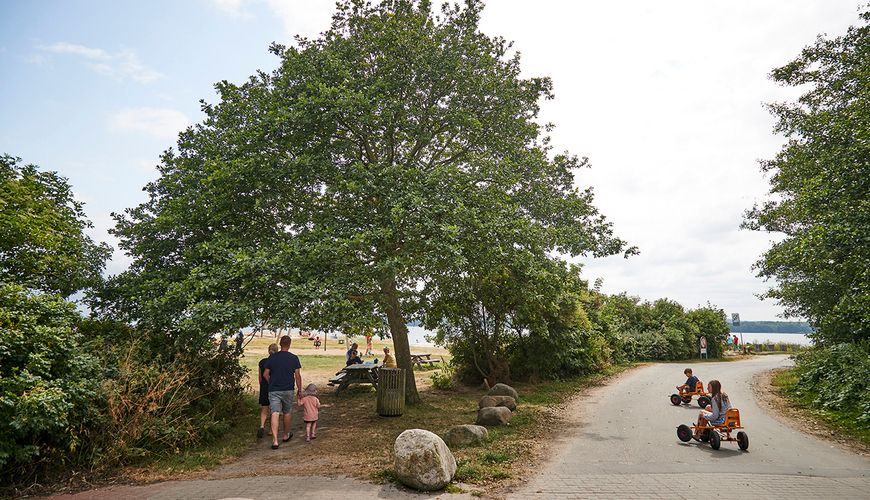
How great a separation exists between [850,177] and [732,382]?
36.2 ft

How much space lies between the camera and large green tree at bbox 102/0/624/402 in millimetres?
9625

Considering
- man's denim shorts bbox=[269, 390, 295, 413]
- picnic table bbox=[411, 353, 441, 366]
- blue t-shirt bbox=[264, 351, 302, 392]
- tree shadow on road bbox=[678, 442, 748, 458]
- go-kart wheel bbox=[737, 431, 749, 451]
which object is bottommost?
tree shadow on road bbox=[678, 442, 748, 458]

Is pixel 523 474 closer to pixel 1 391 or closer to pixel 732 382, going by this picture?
pixel 1 391

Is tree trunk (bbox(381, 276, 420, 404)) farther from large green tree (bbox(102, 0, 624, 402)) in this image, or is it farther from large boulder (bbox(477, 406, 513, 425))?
large boulder (bbox(477, 406, 513, 425))

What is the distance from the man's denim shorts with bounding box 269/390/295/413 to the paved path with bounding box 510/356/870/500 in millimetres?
5090

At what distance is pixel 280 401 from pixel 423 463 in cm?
412

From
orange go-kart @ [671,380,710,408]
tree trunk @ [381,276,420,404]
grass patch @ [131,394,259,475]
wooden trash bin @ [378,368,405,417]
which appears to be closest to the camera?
grass patch @ [131,394,259,475]

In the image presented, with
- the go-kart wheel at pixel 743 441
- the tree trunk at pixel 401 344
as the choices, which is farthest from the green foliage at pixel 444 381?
the go-kart wheel at pixel 743 441

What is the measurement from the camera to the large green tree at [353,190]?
9.62 metres

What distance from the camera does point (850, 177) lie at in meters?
10.6

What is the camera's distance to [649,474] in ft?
23.1

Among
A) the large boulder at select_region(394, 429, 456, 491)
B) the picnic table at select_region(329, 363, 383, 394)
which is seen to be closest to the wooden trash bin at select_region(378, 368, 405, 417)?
the picnic table at select_region(329, 363, 383, 394)

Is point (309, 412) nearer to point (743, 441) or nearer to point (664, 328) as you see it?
point (743, 441)

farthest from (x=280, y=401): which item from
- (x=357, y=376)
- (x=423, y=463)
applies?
(x=357, y=376)
